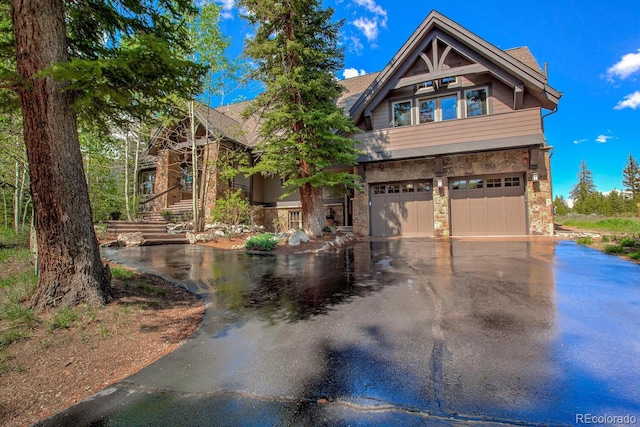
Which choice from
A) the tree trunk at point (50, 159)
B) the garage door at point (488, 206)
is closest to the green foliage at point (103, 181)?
the tree trunk at point (50, 159)

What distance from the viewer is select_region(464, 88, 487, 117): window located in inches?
500

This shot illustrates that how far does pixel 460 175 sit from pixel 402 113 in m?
3.96

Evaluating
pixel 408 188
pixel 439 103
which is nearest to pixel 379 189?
pixel 408 188

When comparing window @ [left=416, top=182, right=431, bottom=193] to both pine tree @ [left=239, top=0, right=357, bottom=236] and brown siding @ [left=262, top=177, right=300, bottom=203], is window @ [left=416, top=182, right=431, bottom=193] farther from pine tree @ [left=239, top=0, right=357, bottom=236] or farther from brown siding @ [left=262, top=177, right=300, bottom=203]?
brown siding @ [left=262, top=177, right=300, bottom=203]

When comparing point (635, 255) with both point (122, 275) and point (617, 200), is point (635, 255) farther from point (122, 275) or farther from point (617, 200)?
point (617, 200)

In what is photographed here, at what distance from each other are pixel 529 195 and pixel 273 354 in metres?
13.1

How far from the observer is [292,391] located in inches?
92.1

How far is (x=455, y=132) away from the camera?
1231 cm

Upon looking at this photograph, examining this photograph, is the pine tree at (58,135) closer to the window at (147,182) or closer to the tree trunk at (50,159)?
the tree trunk at (50,159)

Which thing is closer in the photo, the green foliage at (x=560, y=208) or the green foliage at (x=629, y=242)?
the green foliage at (x=629, y=242)

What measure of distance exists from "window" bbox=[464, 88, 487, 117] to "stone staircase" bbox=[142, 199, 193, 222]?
50.0ft

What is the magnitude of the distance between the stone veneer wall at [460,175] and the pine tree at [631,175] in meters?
48.2

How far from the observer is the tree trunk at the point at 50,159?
391cm

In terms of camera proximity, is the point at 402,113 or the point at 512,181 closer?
the point at 512,181
